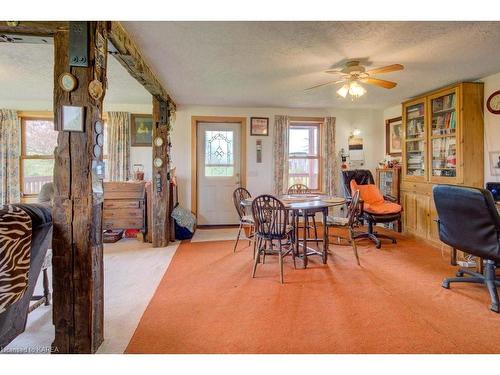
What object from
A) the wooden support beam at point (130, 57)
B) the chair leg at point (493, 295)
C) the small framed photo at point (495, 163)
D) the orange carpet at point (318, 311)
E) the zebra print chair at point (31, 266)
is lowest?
the orange carpet at point (318, 311)

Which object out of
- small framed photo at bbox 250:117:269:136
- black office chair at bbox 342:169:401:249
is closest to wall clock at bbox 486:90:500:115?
black office chair at bbox 342:169:401:249

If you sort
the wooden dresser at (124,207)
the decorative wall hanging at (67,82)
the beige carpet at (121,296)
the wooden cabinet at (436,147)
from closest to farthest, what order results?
the decorative wall hanging at (67,82), the beige carpet at (121,296), the wooden cabinet at (436,147), the wooden dresser at (124,207)

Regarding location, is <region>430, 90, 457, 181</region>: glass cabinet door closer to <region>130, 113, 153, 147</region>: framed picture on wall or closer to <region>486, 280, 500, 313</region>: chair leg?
<region>486, 280, 500, 313</region>: chair leg

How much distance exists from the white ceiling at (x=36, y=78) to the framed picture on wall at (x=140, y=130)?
0.27m

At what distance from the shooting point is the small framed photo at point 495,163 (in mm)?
3578

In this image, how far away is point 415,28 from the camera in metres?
2.35

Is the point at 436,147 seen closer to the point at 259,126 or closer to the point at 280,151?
the point at 280,151

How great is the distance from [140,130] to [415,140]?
4765 millimetres

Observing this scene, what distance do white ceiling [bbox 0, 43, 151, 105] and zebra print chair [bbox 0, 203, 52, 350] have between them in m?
2.06

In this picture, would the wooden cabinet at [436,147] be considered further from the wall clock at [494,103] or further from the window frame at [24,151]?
the window frame at [24,151]

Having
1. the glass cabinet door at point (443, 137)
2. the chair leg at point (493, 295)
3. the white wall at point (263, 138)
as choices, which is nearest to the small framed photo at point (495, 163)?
the glass cabinet door at point (443, 137)

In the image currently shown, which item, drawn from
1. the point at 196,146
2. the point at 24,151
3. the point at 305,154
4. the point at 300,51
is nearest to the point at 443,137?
the point at 305,154

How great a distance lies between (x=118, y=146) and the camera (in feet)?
17.2
